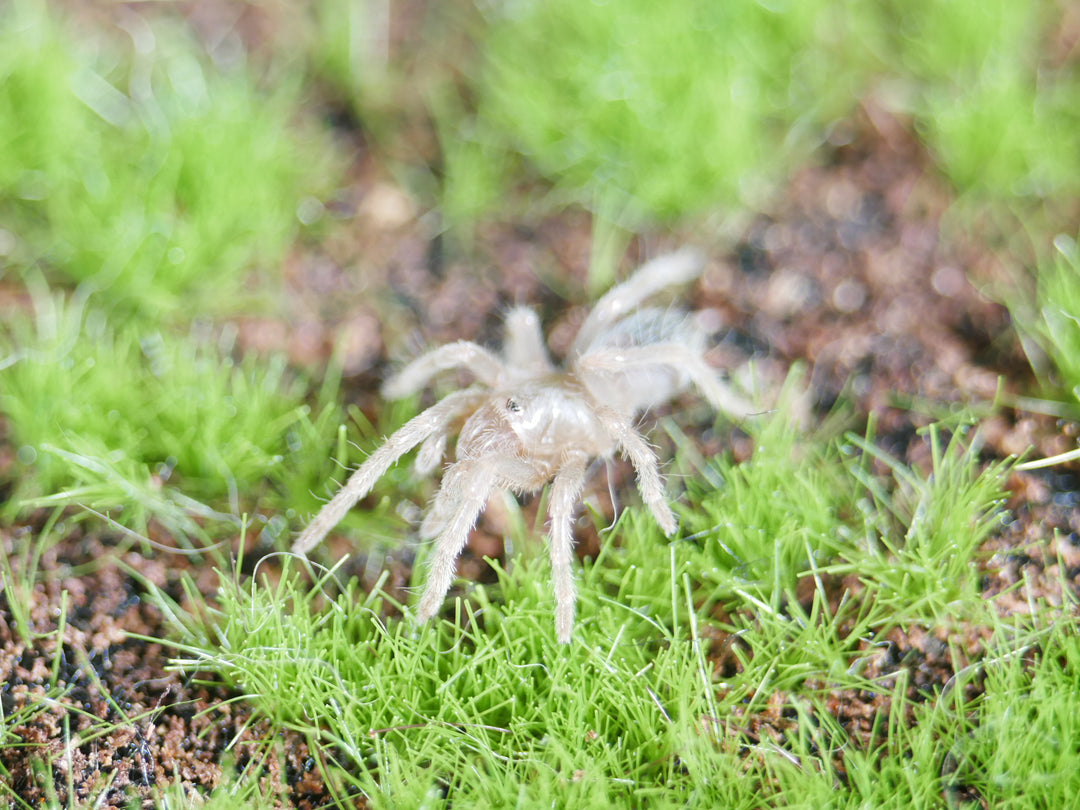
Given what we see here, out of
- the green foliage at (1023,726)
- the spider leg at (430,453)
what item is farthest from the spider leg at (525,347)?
the green foliage at (1023,726)

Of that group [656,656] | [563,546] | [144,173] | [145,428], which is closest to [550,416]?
[563,546]

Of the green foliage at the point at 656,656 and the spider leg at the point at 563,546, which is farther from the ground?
the spider leg at the point at 563,546

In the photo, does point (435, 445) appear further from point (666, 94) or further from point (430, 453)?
point (666, 94)

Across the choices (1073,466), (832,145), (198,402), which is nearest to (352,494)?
(198,402)

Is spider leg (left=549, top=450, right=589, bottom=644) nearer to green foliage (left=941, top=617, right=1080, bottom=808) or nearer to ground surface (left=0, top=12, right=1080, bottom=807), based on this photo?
ground surface (left=0, top=12, right=1080, bottom=807)

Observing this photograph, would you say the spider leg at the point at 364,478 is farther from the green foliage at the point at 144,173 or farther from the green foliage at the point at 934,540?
the green foliage at the point at 934,540

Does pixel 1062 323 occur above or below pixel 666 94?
below
